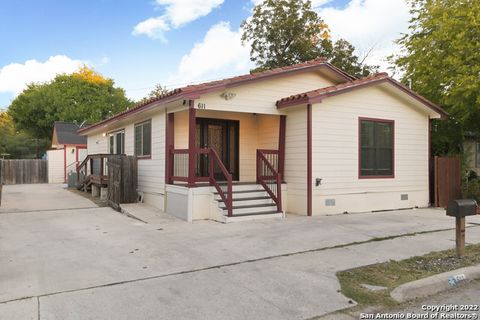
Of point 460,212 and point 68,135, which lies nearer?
point 460,212

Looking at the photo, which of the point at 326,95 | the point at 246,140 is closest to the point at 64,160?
the point at 246,140

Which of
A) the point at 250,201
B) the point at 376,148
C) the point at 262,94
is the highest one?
the point at 262,94

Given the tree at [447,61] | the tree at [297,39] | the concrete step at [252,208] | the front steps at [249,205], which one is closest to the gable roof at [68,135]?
the tree at [297,39]

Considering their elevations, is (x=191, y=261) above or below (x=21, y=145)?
below

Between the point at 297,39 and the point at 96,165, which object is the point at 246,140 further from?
the point at 297,39

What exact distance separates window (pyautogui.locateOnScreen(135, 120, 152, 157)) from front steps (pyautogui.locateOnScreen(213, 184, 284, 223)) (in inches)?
133

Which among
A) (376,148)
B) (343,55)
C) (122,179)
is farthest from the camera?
(343,55)

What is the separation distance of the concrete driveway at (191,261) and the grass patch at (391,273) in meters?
0.19

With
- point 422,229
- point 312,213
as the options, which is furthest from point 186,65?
point 422,229

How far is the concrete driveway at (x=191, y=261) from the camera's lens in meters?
3.73

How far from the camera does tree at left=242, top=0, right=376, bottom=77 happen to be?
2609 cm

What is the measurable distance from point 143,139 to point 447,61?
368 inches

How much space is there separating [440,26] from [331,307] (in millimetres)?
11163

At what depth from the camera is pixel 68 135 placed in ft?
90.9
